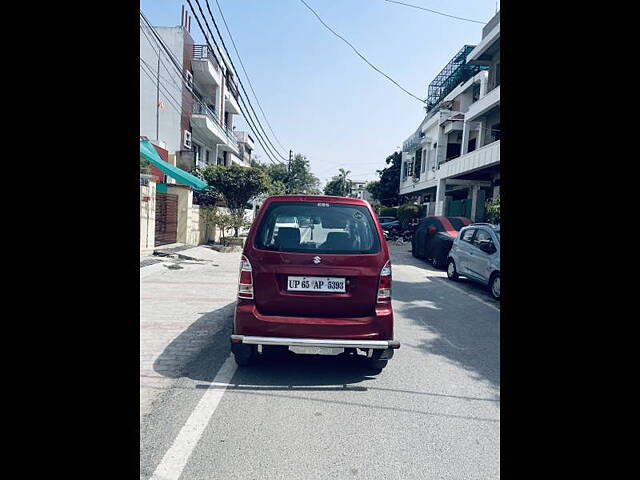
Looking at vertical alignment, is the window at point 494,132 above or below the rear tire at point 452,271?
above

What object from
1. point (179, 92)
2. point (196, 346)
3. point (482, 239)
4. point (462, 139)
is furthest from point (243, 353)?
point (462, 139)

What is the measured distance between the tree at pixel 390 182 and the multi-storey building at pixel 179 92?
20.6 m

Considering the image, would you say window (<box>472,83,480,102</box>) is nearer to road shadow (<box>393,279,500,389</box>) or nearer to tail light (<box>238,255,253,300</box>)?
road shadow (<box>393,279,500,389</box>)

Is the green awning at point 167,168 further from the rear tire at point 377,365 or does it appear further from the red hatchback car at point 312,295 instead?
the rear tire at point 377,365

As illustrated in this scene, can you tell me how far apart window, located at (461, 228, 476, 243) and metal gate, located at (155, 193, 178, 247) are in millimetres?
10051

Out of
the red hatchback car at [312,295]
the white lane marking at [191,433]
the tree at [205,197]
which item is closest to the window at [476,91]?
the tree at [205,197]

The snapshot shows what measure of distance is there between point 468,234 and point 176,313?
707 cm

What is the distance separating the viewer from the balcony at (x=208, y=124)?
23670mm

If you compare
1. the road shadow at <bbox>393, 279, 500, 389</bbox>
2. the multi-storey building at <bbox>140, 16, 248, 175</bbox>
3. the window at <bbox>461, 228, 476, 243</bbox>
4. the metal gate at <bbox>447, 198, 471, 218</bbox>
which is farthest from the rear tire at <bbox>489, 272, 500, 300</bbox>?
the metal gate at <bbox>447, 198, 471, 218</bbox>

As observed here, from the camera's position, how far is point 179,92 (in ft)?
73.1
